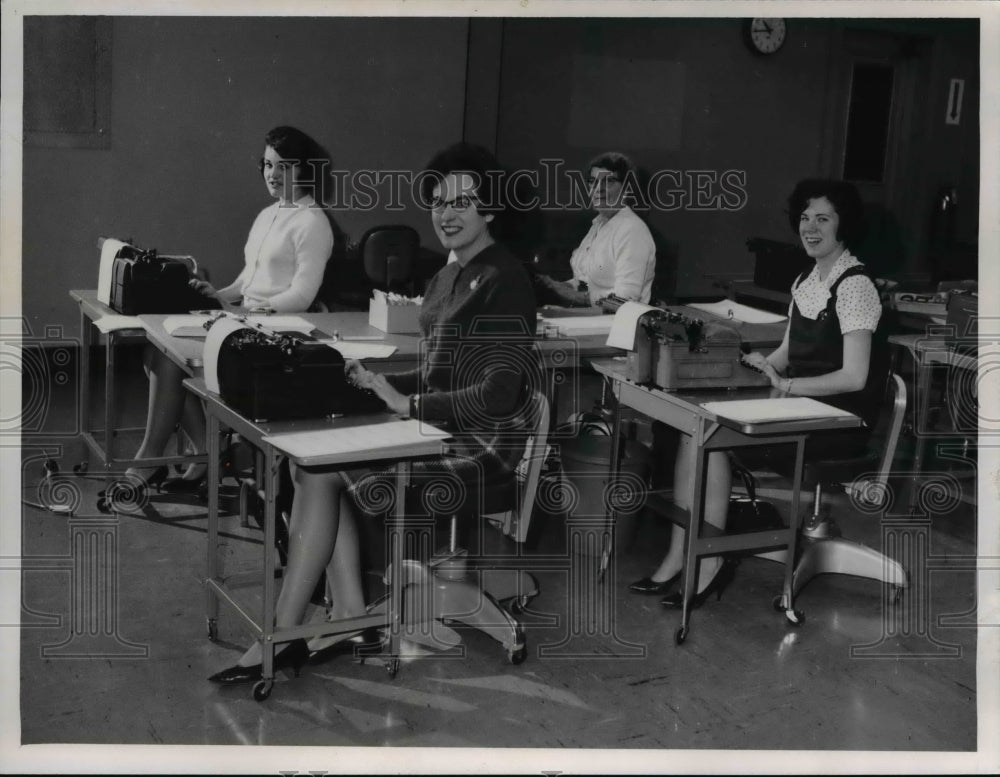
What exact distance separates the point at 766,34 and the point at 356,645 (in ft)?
21.9

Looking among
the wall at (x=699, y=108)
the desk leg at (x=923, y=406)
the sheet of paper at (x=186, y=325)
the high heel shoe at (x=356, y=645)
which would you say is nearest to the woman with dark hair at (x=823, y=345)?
the high heel shoe at (x=356, y=645)

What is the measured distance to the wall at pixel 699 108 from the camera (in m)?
7.57

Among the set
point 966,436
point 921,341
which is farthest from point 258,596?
point 966,436

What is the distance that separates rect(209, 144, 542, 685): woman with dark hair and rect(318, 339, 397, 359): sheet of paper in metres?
0.60

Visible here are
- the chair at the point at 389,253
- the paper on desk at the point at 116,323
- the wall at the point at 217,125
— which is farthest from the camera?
the wall at the point at 217,125

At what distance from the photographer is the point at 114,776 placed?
7.80ft

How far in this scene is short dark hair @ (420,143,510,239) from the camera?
2.88m

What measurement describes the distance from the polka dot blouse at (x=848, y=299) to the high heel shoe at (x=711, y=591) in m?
0.86

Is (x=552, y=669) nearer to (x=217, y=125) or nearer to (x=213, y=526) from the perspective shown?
(x=213, y=526)

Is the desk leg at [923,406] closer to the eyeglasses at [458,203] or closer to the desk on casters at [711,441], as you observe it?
the desk on casters at [711,441]

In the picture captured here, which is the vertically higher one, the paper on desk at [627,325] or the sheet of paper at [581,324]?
A: the paper on desk at [627,325]

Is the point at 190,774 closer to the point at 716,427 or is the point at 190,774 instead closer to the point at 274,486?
the point at 274,486

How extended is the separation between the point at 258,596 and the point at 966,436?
144 inches

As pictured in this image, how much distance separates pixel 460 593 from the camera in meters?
3.09
